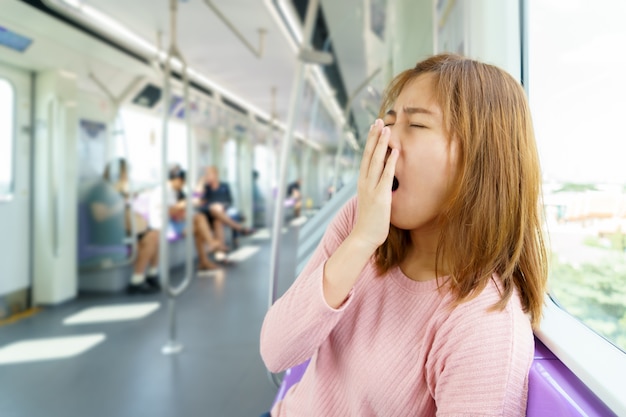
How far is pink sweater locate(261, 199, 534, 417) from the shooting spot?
621 mm

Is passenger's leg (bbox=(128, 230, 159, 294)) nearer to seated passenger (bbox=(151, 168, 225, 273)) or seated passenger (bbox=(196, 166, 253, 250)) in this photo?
seated passenger (bbox=(151, 168, 225, 273))

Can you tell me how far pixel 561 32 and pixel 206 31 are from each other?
166 inches

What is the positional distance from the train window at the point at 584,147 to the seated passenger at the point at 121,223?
4.70 metres

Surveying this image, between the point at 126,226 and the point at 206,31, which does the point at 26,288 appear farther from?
the point at 206,31

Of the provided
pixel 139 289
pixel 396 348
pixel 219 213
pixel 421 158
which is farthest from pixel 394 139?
pixel 219 213

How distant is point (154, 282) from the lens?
204 inches

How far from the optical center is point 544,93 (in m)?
1.06

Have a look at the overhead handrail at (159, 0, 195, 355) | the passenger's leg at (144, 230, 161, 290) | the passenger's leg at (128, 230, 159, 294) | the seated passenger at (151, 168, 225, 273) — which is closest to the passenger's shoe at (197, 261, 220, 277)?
the seated passenger at (151, 168, 225, 273)

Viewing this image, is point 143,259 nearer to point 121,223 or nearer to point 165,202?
point 121,223

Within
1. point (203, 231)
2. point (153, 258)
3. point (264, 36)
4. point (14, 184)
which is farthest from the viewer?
point (203, 231)

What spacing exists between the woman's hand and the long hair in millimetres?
105

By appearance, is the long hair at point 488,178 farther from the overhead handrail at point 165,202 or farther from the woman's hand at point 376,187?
the overhead handrail at point 165,202

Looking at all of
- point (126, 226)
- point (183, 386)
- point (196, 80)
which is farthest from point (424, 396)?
point (196, 80)

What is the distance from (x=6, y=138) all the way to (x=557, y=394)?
4646 mm
